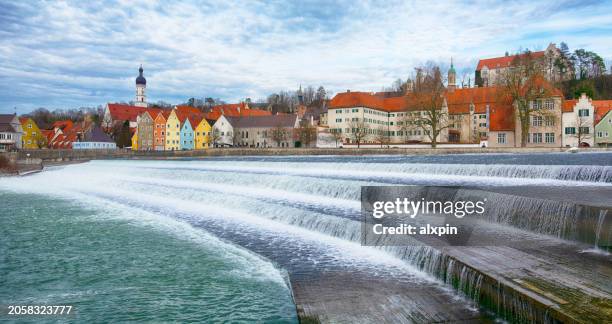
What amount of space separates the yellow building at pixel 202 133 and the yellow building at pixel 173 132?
5.20m

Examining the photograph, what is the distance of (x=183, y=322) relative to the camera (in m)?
7.39

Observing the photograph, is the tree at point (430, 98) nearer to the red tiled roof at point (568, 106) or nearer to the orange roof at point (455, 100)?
the red tiled roof at point (568, 106)

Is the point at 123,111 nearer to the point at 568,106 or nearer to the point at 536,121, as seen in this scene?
the point at 536,121

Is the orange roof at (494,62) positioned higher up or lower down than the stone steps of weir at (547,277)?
higher up

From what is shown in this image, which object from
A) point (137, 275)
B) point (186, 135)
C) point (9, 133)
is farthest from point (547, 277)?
point (9, 133)

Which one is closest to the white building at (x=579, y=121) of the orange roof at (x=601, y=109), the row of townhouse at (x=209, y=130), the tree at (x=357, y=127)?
the orange roof at (x=601, y=109)

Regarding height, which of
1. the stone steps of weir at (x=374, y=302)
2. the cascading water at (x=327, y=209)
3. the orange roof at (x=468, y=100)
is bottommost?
the stone steps of weir at (x=374, y=302)

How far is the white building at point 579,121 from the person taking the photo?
5788 centimetres

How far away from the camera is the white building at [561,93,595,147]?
57.9 m

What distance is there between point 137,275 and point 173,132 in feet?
310

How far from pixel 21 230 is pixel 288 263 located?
10398 mm

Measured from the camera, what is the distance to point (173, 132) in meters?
100

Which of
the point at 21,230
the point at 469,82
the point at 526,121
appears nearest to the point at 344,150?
the point at 526,121

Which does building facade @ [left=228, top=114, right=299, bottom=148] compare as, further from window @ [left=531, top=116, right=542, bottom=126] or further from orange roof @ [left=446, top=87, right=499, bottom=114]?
window @ [left=531, top=116, right=542, bottom=126]
